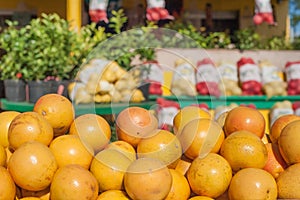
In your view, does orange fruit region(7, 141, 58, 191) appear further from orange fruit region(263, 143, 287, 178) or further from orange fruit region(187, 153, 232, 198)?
orange fruit region(263, 143, 287, 178)

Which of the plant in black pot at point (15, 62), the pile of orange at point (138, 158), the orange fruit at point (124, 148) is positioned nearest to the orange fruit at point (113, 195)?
the pile of orange at point (138, 158)

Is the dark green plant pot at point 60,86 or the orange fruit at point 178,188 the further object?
the dark green plant pot at point 60,86

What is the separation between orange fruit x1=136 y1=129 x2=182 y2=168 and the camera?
1.44 meters

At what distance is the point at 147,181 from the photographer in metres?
1.30

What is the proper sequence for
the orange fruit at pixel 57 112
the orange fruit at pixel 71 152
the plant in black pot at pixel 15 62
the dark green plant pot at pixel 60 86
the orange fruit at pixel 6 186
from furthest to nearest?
the plant in black pot at pixel 15 62
the dark green plant pot at pixel 60 86
the orange fruit at pixel 57 112
the orange fruit at pixel 71 152
the orange fruit at pixel 6 186

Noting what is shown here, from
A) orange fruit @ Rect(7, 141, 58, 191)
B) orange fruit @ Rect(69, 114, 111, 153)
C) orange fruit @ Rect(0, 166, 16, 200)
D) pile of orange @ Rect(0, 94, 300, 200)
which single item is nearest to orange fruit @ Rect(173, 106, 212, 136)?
pile of orange @ Rect(0, 94, 300, 200)

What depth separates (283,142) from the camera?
4.96 ft

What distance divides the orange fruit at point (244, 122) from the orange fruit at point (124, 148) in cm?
37

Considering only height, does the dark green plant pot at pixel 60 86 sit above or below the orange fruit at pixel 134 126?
below

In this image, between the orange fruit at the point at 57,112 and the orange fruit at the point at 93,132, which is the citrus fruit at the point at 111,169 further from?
the orange fruit at the point at 57,112

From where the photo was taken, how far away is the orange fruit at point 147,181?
1306 mm

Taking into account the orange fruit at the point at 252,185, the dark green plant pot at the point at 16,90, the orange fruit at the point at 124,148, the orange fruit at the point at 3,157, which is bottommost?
the dark green plant pot at the point at 16,90

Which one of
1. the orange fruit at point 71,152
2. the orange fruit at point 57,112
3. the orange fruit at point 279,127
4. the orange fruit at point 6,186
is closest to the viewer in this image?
the orange fruit at point 6,186

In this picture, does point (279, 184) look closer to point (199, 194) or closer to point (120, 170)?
point (199, 194)
